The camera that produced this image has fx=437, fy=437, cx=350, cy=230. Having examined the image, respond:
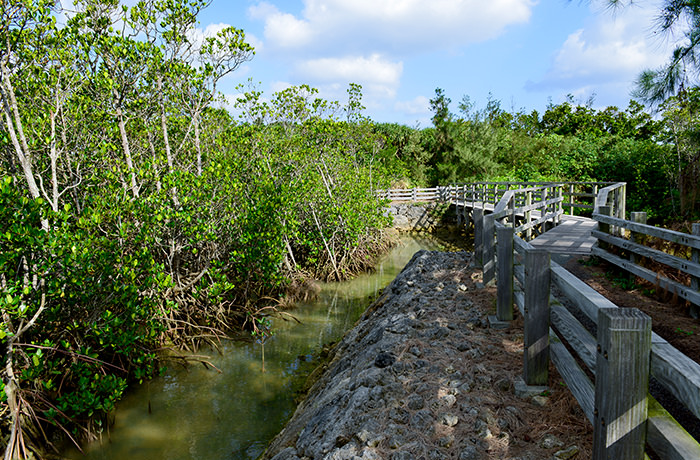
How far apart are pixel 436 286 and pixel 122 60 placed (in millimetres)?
6874

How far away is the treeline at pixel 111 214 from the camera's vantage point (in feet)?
17.3

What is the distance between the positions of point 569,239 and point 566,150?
60.9 feet

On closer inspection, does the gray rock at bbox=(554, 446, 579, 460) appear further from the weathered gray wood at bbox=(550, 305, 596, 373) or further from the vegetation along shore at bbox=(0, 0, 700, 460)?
the vegetation along shore at bbox=(0, 0, 700, 460)

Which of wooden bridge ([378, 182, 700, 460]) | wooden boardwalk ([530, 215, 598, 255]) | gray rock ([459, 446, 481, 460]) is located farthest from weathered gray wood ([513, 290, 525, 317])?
wooden boardwalk ([530, 215, 598, 255])

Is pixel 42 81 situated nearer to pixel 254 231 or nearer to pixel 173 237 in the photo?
pixel 173 237

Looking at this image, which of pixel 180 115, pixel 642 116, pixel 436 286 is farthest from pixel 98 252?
pixel 642 116

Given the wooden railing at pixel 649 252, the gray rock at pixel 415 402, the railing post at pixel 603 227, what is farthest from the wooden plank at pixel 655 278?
the gray rock at pixel 415 402

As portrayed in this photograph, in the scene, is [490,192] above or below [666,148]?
below

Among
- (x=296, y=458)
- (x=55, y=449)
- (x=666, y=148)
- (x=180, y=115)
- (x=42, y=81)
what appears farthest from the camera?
(x=666, y=148)

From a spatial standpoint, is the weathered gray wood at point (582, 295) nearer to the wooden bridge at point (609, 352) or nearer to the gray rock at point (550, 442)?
the wooden bridge at point (609, 352)

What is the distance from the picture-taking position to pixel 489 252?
6926 millimetres

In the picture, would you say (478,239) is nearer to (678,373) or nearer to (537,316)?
(537,316)

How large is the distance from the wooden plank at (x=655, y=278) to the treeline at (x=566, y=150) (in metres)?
6.24

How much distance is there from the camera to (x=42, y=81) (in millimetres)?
6438
